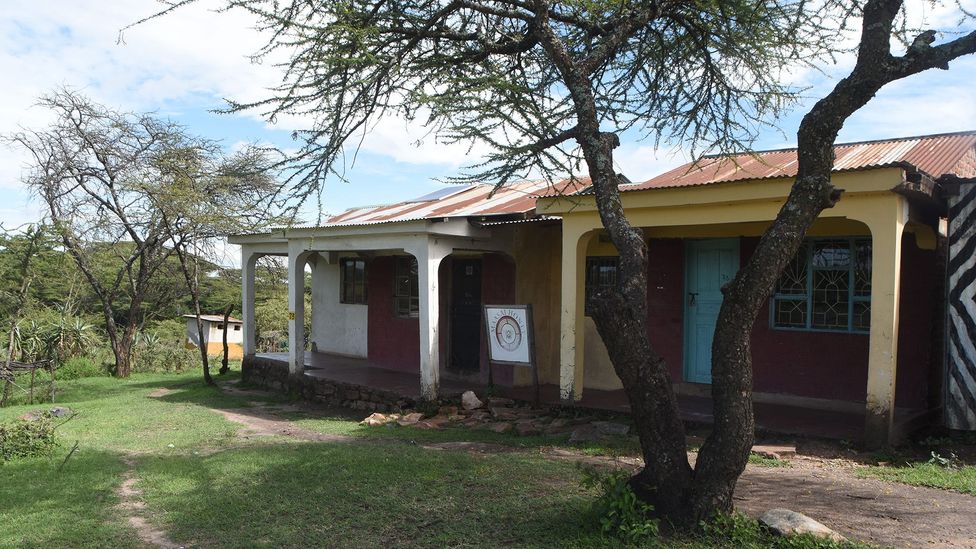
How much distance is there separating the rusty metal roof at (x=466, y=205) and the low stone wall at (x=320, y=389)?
2820 mm

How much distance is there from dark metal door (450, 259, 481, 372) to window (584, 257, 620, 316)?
2152mm

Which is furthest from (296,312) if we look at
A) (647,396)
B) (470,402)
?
(647,396)

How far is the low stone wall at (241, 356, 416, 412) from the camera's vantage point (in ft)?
37.4

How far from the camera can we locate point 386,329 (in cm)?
1478

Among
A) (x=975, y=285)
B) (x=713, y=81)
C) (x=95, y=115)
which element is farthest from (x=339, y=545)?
(x=95, y=115)

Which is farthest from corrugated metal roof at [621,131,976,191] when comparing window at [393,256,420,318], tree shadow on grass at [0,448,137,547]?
tree shadow on grass at [0,448,137,547]

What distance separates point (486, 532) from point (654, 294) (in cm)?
651

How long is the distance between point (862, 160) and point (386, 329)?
31.0 feet

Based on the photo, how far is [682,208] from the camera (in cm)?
861

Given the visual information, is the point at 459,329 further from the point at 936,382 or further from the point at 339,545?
the point at 339,545

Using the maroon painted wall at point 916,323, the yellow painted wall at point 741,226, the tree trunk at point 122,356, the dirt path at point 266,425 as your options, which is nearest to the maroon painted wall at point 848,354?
the maroon painted wall at point 916,323

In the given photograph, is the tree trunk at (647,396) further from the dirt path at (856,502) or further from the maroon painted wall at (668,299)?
the maroon painted wall at (668,299)

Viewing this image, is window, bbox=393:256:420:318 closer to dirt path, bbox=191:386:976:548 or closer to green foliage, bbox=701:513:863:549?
dirt path, bbox=191:386:976:548

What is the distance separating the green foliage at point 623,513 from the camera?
438 centimetres
